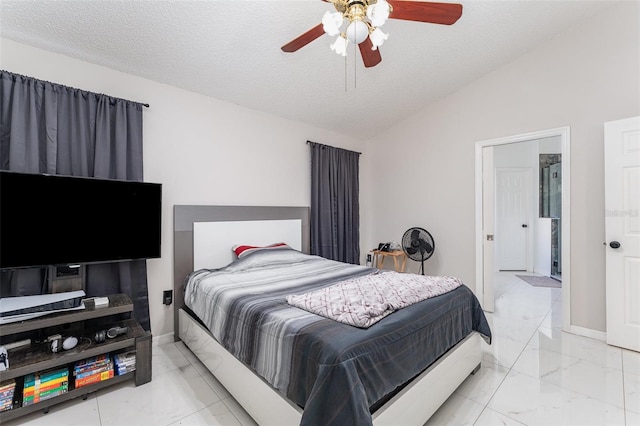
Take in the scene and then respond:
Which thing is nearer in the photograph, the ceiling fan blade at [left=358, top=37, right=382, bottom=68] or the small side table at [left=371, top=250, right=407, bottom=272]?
the ceiling fan blade at [left=358, top=37, right=382, bottom=68]

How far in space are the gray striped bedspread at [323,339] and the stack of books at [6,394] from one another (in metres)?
0.99

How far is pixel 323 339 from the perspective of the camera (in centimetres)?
124

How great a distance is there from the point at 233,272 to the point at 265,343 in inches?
45.7

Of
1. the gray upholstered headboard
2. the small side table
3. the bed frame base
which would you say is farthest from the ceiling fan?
the small side table

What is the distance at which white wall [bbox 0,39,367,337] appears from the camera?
219 cm

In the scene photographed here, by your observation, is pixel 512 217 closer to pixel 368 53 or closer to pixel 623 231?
pixel 623 231

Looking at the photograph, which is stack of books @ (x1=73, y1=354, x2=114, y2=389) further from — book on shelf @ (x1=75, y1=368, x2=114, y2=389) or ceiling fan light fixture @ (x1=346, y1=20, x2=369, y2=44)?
ceiling fan light fixture @ (x1=346, y1=20, x2=369, y2=44)

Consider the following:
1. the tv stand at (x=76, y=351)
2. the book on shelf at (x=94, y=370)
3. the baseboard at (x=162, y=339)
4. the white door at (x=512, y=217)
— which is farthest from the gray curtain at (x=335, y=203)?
the white door at (x=512, y=217)

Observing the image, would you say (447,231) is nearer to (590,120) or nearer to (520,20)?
(590,120)

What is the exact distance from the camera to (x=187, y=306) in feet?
8.18

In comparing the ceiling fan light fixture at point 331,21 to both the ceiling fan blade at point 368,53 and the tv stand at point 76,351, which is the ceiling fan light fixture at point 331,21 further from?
the tv stand at point 76,351

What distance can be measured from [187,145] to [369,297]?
7.03 ft

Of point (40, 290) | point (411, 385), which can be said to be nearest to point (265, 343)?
point (411, 385)

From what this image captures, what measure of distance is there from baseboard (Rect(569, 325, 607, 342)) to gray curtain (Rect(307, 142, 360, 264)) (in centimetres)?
243
